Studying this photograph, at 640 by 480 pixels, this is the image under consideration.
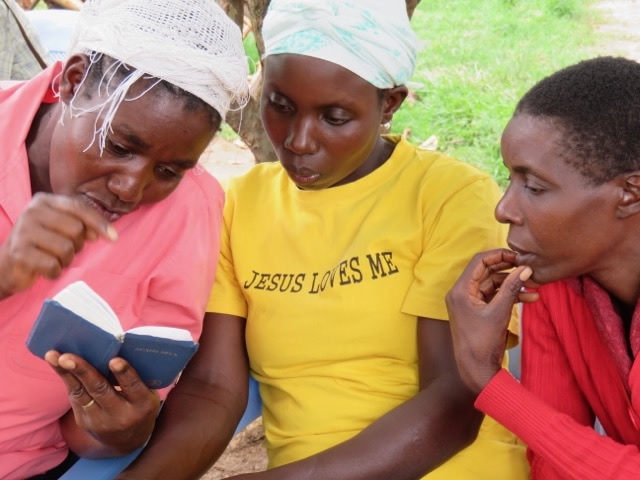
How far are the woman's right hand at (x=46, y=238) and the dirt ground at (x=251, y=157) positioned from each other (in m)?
1.23

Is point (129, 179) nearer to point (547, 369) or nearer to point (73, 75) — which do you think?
point (73, 75)

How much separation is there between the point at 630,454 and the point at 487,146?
443 centimetres

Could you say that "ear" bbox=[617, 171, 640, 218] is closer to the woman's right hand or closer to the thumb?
the thumb

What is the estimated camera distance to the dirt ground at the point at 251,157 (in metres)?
3.53

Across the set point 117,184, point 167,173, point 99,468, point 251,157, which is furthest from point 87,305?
point 251,157

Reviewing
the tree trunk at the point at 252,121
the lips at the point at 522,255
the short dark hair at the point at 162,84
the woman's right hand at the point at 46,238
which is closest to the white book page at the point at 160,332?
the woman's right hand at the point at 46,238

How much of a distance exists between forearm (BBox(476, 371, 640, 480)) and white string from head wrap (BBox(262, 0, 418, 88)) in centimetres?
89

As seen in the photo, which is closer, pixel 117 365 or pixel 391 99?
pixel 117 365

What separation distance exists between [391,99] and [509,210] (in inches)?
25.8

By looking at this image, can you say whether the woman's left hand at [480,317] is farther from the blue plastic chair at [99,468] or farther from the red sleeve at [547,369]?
the blue plastic chair at [99,468]

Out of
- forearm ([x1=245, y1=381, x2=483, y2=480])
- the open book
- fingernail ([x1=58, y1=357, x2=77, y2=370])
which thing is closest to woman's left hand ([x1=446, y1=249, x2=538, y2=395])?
forearm ([x1=245, y1=381, x2=483, y2=480])

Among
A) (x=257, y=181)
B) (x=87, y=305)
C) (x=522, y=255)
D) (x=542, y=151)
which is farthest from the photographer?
(x=257, y=181)

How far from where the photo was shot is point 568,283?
219 cm

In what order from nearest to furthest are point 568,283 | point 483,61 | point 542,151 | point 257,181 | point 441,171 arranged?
point 542,151 < point 568,283 < point 441,171 < point 257,181 < point 483,61
